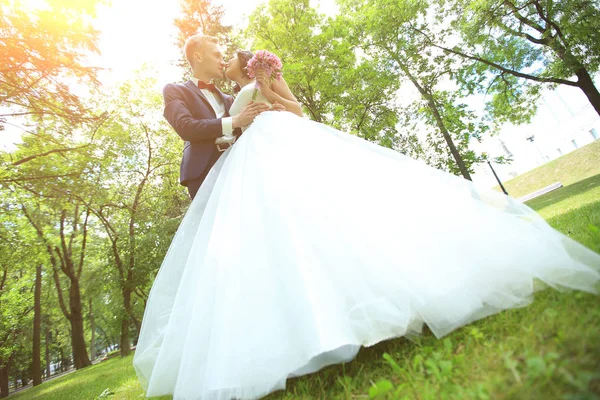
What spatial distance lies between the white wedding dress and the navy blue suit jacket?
858 millimetres

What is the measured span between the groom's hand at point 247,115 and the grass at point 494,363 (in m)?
2.29

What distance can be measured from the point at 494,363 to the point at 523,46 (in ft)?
53.2

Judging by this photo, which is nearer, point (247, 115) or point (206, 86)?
point (247, 115)

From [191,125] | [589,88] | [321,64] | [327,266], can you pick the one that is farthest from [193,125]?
[589,88]

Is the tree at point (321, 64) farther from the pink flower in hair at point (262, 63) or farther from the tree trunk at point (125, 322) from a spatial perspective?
the tree trunk at point (125, 322)

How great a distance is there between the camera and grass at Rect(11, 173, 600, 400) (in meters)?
0.89

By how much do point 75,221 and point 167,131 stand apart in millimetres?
6688

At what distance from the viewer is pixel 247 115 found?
291 cm

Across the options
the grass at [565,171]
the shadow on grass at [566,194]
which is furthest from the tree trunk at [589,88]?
the grass at [565,171]

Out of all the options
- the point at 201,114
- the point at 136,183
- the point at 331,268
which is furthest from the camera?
the point at 136,183

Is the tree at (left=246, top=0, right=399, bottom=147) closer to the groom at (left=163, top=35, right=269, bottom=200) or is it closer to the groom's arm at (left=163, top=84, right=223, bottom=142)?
the groom at (left=163, top=35, right=269, bottom=200)

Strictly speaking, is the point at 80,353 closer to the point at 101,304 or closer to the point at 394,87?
the point at 101,304

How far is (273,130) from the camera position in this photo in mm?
2537

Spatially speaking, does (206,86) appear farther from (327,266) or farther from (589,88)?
(589,88)
